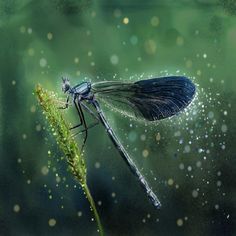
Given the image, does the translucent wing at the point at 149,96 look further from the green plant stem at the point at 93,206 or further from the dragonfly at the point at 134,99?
the green plant stem at the point at 93,206

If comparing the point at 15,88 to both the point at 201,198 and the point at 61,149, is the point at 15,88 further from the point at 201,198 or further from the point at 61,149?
the point at 201,198

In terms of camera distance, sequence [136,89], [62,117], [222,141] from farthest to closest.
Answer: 1. [222,141]
2. [136,89]
3. [62,117]

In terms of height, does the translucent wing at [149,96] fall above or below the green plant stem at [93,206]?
above

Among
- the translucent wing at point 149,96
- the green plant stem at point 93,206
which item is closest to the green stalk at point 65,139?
the green plant stem at point 93,206

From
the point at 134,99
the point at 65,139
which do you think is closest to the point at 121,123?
the point at 134,99

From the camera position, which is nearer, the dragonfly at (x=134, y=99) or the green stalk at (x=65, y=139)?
the green stalk at (x=65, y=139)

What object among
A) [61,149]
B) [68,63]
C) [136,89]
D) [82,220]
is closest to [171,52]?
[136,89]

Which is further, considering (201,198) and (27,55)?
(201,198)

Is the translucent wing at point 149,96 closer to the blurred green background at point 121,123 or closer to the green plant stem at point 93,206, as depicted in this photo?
the blurred green background at point 121,123

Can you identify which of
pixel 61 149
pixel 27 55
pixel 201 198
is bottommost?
pixel 201 198
